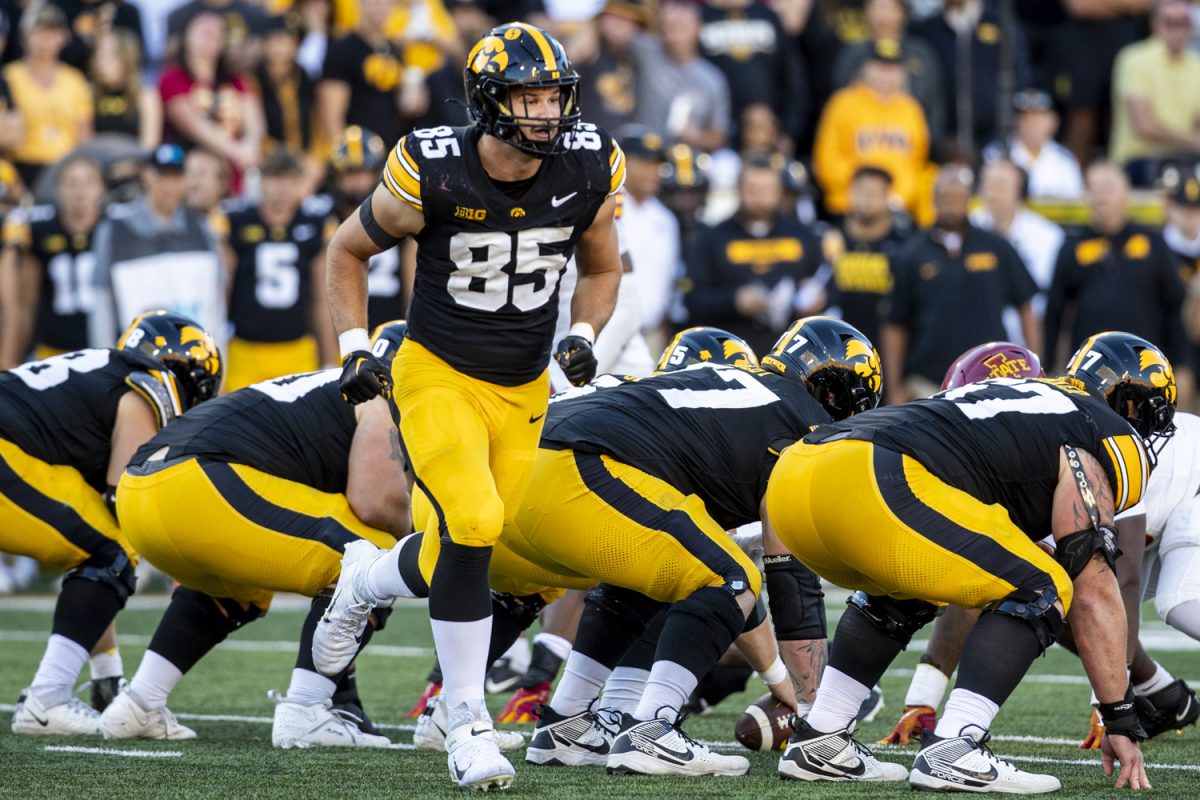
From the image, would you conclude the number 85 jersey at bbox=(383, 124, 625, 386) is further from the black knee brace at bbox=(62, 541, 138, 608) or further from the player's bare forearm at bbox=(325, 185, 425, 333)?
the black knee brace at bbox=(62, 541, 138, 608)

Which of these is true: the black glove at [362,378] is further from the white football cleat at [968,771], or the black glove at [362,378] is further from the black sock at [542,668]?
the black sock at [542,668]

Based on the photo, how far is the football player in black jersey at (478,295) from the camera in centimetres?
491

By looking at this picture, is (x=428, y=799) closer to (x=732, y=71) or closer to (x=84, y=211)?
(x=84, y=211)

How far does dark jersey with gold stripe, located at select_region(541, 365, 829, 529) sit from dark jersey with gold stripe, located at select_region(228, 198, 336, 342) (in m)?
5.54

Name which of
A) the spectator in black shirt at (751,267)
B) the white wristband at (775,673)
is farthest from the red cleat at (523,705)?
the spectator in black shirt at (751,267)

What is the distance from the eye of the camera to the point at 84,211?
35.5 feet

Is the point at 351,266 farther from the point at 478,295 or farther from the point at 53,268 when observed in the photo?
the point at 53,268

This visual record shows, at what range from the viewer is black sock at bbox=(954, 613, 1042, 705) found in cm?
475

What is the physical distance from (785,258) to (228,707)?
473cm

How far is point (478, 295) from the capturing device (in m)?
5.09

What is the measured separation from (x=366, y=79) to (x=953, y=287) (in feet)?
12.9

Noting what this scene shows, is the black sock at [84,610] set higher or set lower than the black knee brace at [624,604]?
lower

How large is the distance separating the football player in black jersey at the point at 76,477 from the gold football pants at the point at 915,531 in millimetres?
2544

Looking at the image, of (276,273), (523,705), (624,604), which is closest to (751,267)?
(276,273)
